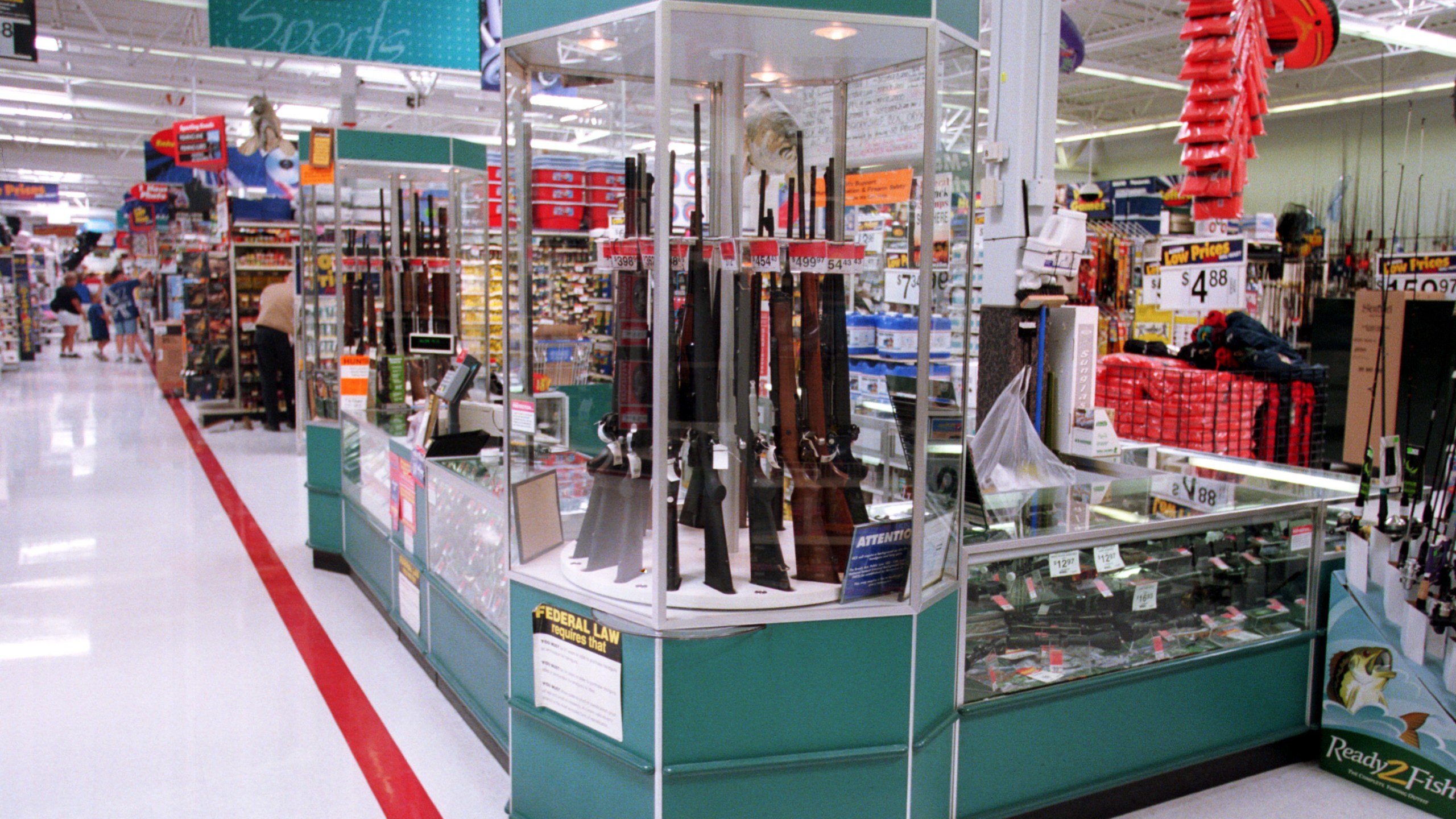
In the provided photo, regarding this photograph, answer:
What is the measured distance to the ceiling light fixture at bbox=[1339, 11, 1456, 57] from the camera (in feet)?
31.9

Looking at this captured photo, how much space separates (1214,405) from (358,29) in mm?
4897

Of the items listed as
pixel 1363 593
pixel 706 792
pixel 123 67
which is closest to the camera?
pixel 706 792

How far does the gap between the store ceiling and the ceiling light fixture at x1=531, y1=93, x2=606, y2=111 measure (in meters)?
9.46

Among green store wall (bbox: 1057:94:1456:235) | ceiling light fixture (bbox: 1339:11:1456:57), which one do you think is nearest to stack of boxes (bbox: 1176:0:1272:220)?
ceiling light fixture (bbox: 1339:11:1456:57)

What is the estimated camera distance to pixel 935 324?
2371 millimetres

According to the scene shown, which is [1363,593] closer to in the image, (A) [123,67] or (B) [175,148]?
(B) [175,148]

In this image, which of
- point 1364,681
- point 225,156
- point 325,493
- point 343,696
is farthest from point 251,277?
point 1364,681

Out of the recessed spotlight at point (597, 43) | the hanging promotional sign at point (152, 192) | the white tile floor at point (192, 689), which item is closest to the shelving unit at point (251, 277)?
the white tile floor at point (192, 689)

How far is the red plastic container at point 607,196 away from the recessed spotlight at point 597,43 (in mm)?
329

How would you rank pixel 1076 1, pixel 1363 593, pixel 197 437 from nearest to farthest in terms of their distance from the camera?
pixel 1363 593 → pixel 197 437 → pixel 1076 1

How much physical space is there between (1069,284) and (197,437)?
8.77m

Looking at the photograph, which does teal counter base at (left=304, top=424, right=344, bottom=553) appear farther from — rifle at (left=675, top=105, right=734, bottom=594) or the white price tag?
the white price tag

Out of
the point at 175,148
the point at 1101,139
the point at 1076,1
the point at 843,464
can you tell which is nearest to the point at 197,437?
the point at 175,148

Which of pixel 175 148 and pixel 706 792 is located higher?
pixel 175 148
